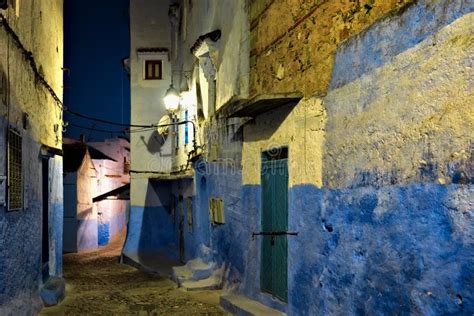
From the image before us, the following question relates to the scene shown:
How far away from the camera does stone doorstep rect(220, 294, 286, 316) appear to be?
784cm

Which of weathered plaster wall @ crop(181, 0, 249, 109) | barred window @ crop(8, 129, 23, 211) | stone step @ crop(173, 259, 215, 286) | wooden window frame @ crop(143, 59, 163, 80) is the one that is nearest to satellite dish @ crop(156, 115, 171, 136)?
wooden window frame @ crop(143, 59, 163, 80)

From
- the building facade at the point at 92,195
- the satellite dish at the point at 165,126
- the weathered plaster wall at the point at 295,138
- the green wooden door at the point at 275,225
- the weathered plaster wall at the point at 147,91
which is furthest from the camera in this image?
the building facade at the point at 92,195

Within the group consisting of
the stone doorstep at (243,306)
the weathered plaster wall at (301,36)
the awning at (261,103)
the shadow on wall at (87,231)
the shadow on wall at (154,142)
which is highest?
the weathered plaster wall at (301,36)

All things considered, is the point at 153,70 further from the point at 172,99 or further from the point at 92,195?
the point at 92,195

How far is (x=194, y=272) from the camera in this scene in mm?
12062

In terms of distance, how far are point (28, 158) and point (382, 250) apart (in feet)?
20.6

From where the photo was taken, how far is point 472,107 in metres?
3.56

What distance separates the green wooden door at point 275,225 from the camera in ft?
25.3

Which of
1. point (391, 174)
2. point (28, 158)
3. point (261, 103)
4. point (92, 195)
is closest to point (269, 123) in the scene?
point (261, 103)

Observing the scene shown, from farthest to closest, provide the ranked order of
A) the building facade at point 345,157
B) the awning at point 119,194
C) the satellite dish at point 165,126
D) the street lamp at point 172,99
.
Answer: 1. the awning at point 119,194
2. the satellite dish at point 165,126
3. the street lamp at point 172,99
4. the building facade at point 345,157

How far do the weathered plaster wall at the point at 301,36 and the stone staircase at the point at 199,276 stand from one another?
4.72 meters

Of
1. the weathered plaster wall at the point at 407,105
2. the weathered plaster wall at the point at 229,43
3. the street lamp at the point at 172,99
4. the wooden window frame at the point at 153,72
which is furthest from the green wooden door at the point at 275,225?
the wooden window frame at the point at 153,72

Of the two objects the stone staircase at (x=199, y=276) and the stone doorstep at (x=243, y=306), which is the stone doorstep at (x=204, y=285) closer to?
the stone staircase at (x=199, y=276)

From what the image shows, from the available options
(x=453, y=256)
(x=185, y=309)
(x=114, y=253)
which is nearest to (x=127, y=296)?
(x=185, y=309)
